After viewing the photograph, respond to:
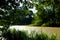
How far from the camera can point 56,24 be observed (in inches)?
531

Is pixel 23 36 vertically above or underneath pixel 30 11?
underneath

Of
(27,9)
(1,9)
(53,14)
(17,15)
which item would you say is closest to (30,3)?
(27,9)

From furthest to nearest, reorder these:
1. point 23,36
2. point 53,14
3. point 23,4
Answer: point 53,14, point 23,36, point 23,4

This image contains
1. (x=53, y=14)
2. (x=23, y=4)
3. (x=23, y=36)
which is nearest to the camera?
(x=23, y=4)

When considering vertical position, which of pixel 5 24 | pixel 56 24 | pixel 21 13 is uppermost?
pixel 21 13

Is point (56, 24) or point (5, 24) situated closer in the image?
point (5, 24)

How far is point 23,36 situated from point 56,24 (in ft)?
32.7

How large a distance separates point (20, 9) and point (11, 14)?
139mm

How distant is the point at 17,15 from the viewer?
2336 mm

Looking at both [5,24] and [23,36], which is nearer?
[5,24]

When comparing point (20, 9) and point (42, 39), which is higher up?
point (20, 9)

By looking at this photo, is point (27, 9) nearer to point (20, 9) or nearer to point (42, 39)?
point (20, 9)

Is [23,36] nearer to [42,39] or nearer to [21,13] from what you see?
[42,39]

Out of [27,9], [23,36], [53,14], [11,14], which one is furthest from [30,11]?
[53,14]
